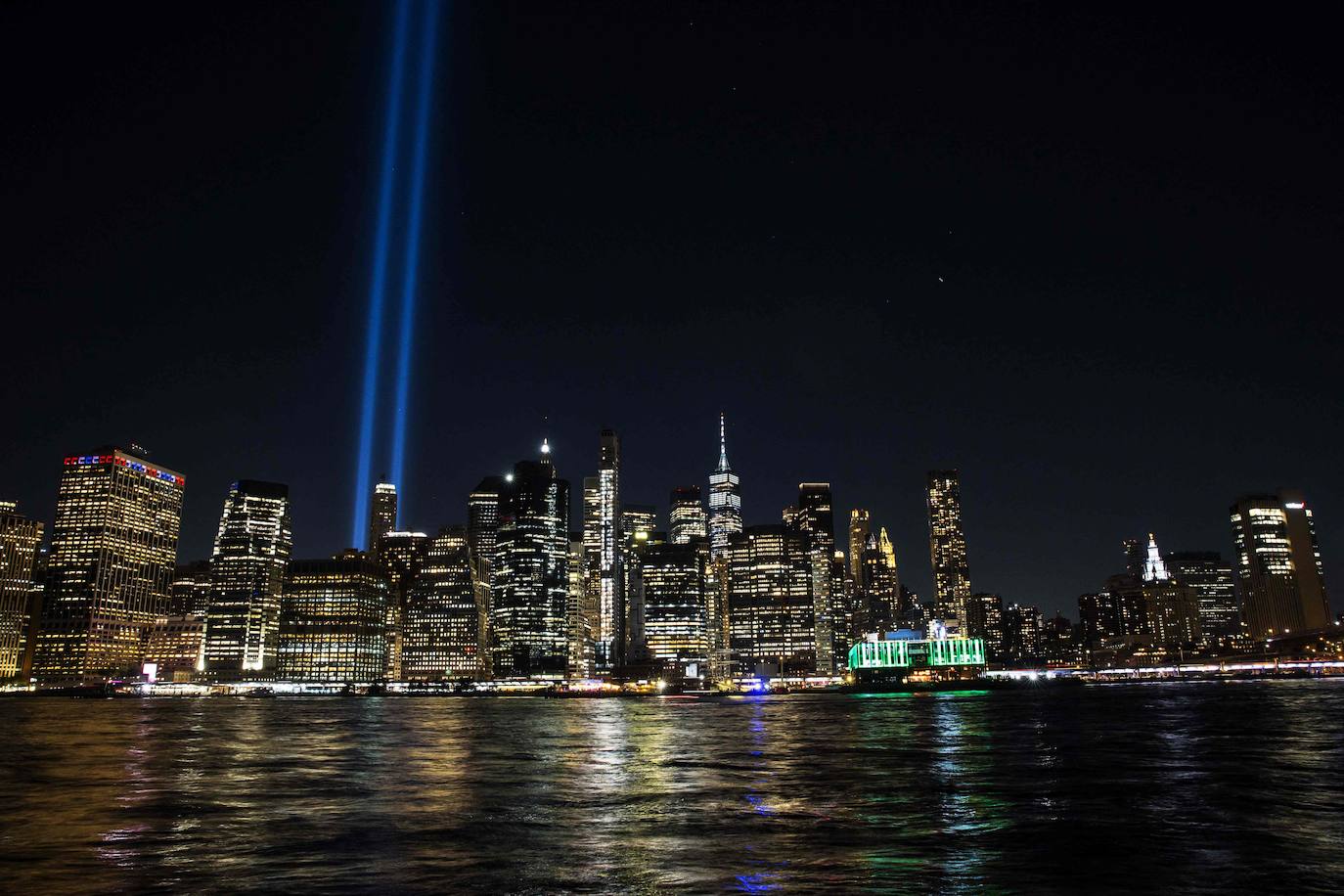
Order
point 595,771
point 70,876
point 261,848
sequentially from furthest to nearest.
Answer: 1. point 595,771
2. point 261,848
3. point 70,876

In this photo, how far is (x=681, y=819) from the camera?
105 ft

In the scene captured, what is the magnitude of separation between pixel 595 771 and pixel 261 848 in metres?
24.4

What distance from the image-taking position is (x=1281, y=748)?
63.3 metres

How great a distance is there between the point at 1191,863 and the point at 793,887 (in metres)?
10.9

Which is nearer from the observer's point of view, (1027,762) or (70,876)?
(70,876)

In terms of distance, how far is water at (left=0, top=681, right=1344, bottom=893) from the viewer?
2317 cm

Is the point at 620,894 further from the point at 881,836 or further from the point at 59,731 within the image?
the point at 59,731

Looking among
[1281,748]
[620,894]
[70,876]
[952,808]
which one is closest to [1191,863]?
[952,808]

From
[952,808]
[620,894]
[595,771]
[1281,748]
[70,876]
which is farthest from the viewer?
[1281,748]

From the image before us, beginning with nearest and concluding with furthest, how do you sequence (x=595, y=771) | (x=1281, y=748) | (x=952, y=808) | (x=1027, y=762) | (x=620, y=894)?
(x=620, y=894) → (x=952, y=808) → (x=595, y=771) → (x=1027, y=762) → (x=1281, y=748)

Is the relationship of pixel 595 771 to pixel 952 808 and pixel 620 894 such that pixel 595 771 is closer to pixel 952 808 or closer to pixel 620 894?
pixel 952 808

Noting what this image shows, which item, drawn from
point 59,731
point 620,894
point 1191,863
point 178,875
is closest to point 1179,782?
point 1191,863

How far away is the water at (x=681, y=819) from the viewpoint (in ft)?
76.0

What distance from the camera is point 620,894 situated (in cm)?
2106
